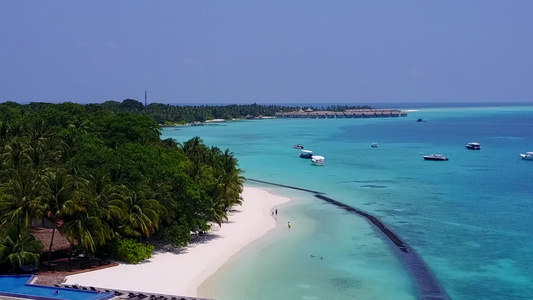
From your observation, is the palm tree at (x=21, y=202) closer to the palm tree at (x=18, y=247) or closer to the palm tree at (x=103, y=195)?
the palm tree at (x=18, y=247)

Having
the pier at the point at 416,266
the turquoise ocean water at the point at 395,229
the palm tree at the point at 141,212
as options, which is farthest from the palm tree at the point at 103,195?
the pier at the point at 416,266

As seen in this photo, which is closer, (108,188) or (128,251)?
(108,188)

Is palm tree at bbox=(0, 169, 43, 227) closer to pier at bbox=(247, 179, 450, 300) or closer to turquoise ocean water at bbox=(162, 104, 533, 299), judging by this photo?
turquoise ocean water at bbox=(162, 104, 533, 299)

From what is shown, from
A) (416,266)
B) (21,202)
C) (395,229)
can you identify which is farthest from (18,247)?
(395,229)

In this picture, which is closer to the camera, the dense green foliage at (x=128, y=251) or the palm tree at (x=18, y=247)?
the palm tree at (x=18, y=247)

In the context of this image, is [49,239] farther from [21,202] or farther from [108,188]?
[108,188]

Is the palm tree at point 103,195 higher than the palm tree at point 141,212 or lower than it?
higher

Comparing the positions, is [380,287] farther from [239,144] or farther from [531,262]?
[239,144]
